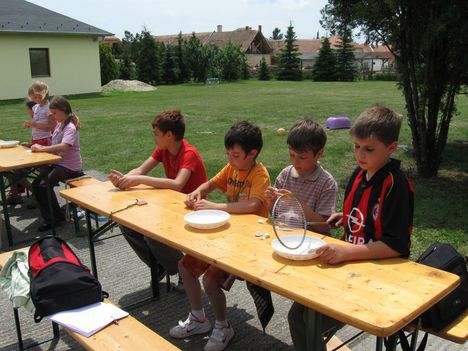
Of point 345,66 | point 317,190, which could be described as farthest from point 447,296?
point 345,66

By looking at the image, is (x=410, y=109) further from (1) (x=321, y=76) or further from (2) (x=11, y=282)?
(1) (x=321, y=76)

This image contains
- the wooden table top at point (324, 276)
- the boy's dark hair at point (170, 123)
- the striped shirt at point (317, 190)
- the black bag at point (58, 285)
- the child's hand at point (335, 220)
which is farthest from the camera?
the boy's dark hair at point (170, 123)

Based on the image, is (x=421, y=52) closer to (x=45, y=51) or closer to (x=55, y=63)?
(x=55, y=63)

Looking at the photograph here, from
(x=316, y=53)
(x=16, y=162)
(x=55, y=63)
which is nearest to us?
(x=16, y=162)

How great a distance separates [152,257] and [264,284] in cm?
190

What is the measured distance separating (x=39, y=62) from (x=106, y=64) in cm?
783

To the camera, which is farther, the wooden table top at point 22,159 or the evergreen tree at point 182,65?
the evergreen tree at point 182,65

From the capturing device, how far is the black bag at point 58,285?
2.52 metres

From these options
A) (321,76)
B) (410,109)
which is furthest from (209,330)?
(321,76)

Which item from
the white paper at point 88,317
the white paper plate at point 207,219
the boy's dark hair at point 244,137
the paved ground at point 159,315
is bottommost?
the paved ground at point 159,315

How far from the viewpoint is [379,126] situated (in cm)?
225

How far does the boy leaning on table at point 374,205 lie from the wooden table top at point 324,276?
7 cm

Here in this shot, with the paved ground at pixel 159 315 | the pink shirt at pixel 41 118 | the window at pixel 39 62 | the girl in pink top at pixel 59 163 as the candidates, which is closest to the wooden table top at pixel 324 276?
the paved ground at pixel 159 315

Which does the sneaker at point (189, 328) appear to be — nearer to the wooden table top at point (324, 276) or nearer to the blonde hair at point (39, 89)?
the wooden table top at point (324, 276)
